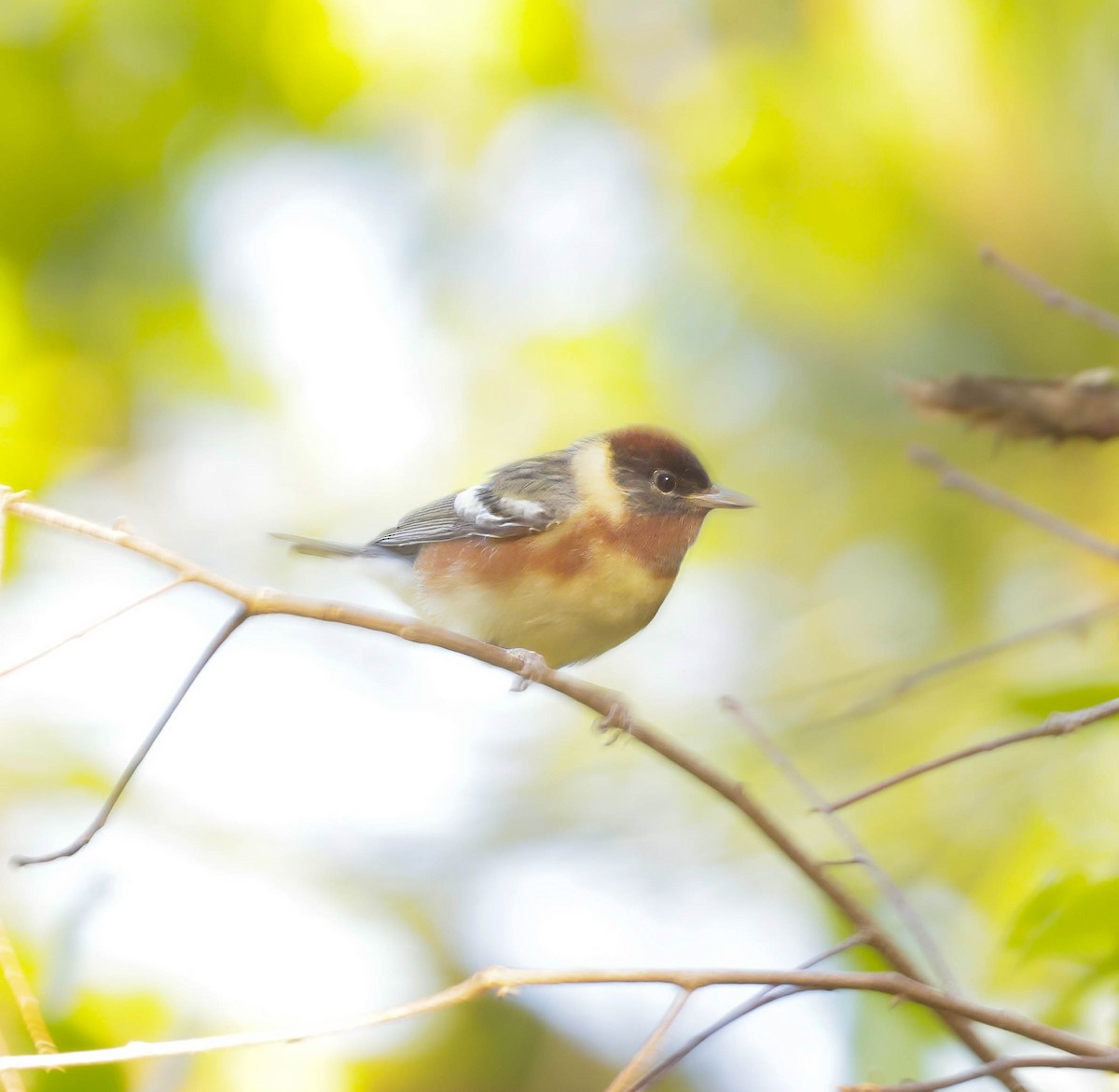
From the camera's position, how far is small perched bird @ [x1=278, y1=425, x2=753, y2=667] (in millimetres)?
2865

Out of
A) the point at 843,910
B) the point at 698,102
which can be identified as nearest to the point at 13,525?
the point at 843,910

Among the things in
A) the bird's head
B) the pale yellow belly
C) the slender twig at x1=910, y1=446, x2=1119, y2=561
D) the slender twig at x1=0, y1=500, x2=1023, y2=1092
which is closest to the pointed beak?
the bird's head

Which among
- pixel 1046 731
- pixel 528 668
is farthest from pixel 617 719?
pixel 1046 731

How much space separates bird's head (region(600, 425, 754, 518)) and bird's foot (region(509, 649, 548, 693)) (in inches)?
21.1

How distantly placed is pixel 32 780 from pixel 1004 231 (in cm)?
341

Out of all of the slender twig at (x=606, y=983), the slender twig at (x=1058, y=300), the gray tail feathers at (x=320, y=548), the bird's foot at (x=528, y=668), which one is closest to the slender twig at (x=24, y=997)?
the slender twig at (x=606, y=983)

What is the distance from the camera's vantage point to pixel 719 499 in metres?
3.12

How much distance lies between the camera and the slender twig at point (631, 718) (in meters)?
1.31

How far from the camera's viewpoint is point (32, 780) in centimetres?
315

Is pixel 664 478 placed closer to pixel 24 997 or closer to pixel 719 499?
pixel 719 499

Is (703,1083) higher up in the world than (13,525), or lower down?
lower down

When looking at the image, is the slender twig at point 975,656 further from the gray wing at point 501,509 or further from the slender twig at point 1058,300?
the gray wing at point 501,509

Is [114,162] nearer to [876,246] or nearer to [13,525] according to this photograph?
[13,525]

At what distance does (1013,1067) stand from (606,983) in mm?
408
